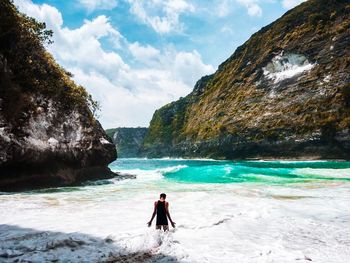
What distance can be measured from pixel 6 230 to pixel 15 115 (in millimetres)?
13633

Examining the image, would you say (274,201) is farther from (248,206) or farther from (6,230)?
(6,230)

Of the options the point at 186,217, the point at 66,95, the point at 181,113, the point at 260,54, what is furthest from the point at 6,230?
the point at 181,113

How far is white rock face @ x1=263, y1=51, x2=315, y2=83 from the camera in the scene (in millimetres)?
90750

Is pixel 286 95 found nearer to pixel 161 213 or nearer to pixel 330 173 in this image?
pixel 330 173

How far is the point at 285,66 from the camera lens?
313 feet

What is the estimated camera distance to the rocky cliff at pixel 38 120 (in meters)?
22.9

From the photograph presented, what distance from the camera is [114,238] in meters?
10.6

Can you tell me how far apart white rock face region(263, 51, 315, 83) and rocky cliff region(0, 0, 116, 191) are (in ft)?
231

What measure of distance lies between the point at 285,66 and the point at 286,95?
11883mm

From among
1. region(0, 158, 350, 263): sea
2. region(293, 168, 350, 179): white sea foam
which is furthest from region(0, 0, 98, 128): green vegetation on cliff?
region(293, 168, 350, 179): white sea foam

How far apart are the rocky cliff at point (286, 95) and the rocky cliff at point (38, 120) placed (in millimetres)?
55759

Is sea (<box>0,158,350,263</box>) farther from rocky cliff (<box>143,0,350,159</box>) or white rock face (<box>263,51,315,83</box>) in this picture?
white rock face (<box>263,51,315,83</box>)

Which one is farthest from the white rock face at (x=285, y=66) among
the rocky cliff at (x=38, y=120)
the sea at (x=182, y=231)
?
the sea at (x=182, y=231)

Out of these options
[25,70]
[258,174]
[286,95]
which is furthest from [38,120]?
[286,95]
